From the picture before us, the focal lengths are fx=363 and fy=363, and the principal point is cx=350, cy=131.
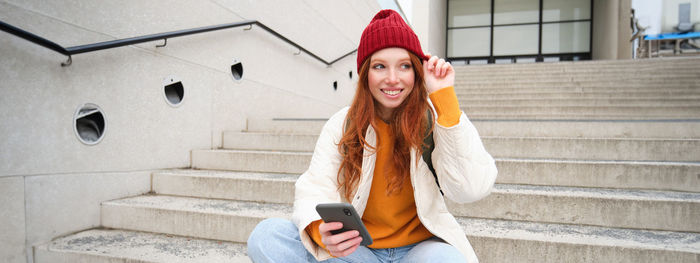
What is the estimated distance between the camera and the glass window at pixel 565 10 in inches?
489

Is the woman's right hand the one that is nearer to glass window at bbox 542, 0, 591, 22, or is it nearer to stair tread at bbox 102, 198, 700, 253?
stair tread at bbox 102, 198, 700, 253

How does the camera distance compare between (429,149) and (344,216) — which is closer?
(344,216)

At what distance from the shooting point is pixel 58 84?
6.19 feet

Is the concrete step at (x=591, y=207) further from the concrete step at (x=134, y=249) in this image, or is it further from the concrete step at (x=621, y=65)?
the concrete step at (x=621, y=65)

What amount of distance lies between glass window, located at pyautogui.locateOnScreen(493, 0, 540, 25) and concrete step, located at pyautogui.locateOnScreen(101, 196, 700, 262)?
13.1 metres

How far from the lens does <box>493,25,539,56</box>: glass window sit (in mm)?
12953

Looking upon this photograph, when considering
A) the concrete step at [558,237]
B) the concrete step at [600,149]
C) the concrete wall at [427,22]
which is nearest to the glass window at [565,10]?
the concrete wall at [427,22]

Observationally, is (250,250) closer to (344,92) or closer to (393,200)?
(393,200)

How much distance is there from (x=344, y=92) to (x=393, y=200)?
542cm

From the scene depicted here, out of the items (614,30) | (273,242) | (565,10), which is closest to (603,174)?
(273,242)

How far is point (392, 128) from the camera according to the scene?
1156 millimetres

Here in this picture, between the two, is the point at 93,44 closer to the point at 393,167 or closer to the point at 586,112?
the point at 393,167

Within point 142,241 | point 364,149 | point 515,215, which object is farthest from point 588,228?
point 142,241

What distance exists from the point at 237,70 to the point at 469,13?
1241 centimetres
